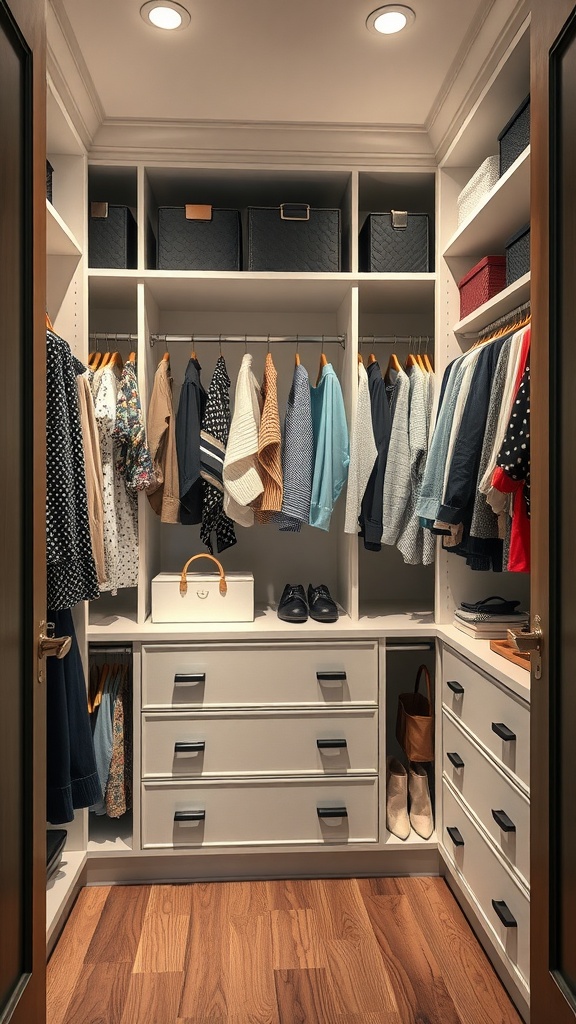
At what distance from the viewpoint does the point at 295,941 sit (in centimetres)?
216

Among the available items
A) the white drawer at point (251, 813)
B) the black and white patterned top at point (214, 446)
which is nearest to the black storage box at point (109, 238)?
the black and white patterned top at point (214, 446)

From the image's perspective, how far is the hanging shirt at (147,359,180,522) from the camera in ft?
8.80

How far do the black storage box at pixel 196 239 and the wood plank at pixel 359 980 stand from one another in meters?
2.20

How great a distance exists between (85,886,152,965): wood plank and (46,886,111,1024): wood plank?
2cm

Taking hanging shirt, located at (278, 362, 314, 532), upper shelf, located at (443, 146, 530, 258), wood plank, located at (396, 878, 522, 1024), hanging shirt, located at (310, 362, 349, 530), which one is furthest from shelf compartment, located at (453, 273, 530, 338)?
wood plank, located at (396, 878, 522, 1024)

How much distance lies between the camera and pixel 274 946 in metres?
2.14

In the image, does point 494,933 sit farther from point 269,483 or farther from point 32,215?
point 32,215

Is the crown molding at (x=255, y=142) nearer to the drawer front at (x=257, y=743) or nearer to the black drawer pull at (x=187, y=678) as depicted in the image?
the black drawer pull at (x=187, y=678)

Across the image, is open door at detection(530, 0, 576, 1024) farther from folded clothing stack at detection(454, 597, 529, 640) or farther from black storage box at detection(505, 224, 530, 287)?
folded clothing stack at detection(454, 597, 529, 640)

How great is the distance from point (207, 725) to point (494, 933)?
41.3 inches

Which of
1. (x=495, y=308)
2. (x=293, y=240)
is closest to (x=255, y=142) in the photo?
(x=293, y=240)

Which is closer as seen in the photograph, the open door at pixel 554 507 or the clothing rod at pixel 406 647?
the open door at pixel 554 507

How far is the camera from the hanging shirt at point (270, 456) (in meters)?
2.61

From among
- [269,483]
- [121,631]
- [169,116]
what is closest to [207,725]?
[121,631]
